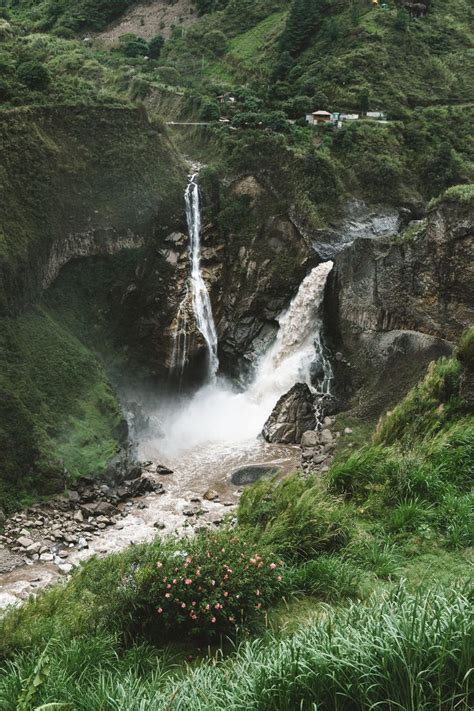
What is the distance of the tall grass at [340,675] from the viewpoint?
3.78m

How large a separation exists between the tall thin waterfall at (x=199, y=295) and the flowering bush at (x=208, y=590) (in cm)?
2031

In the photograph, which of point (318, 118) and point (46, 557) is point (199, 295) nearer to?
point (46, 557)

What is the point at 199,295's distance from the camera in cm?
2698

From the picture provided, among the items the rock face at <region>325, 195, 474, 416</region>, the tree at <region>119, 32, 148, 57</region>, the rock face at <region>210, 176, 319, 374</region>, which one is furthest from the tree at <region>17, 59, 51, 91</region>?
the tree at <region>119, 32, 148, 57</region>

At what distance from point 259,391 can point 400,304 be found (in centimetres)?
756

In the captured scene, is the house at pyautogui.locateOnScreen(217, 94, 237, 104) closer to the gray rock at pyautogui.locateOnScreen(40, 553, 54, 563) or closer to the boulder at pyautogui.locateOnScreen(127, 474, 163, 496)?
the boulder at pyautogui.locateOnScreen(127, 474, 163, 496)

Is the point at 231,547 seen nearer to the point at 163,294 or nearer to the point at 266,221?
the point at 163,294

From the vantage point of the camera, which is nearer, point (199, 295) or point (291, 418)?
point (291, 418)

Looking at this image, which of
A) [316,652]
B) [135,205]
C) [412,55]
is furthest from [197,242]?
[412,55]

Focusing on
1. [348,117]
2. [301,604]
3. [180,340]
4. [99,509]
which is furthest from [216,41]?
[301,604]

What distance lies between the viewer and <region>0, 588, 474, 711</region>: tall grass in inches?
149

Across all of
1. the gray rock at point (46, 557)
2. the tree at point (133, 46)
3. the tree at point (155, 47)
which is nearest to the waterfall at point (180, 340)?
the gray rock at point (46, 557)

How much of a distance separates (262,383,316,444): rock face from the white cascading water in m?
0.90

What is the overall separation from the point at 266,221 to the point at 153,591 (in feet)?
82.5
